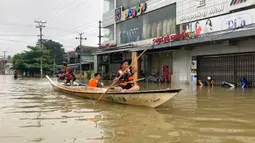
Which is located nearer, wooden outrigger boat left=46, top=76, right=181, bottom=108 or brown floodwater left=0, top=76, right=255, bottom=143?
brown floodwater left=0, top=76, right=255, bottom=143

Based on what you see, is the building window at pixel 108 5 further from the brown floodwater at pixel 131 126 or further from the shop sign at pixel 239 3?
the brown floodwater at pixel 131 126

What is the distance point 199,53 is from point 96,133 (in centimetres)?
1479

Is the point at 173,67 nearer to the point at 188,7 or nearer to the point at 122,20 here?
the point at 188,7

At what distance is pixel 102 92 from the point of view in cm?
767

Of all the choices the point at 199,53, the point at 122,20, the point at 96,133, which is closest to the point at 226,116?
the point at 96,133

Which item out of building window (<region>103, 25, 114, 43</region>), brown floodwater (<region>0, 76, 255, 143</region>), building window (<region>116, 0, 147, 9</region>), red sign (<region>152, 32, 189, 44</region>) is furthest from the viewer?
building window (<region>103, 25, 114, 43</region>)

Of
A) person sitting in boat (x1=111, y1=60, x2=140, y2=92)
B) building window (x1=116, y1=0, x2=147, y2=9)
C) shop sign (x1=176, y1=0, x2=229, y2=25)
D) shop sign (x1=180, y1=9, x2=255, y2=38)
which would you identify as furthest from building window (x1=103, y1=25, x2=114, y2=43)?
person sitting in boat (x1=111, y1=60, x2=140, y2=92)

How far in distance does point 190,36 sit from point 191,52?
83.6 inches

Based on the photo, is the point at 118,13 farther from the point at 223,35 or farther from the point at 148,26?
the point at 223,35

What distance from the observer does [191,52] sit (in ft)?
59.5

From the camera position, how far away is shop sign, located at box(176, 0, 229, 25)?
1508 centimetres

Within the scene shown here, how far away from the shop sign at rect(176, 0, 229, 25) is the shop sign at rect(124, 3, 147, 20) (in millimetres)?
4441

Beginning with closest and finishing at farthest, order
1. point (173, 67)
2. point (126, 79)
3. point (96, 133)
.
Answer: point (96, 133), point (126, 79), point (173, 67)

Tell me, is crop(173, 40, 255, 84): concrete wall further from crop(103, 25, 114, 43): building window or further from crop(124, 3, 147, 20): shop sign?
crop(103, 25, 114, 43): building window
